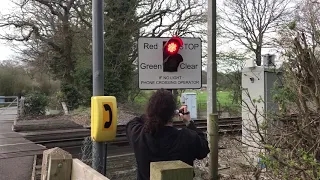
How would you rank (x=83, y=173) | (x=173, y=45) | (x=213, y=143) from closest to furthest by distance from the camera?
(x=83, y=173) < (x=173, y=45) < (x=213, y=143)

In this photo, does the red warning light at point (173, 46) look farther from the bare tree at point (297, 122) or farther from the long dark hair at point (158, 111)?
the long dark hair at point (158, 111)

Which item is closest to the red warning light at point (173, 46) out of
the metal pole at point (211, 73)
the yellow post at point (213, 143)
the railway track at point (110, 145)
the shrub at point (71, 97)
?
the metal pole at point (211, 73)

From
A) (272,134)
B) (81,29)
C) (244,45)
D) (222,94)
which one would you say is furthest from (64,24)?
(272,134)

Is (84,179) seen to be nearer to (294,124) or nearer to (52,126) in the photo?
(294,124)

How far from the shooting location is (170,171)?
7.10ft

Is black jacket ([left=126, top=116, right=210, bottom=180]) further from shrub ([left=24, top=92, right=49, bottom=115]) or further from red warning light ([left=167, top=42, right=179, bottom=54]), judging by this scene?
shrub ([left=24, top=92, right=49, bottom=115])

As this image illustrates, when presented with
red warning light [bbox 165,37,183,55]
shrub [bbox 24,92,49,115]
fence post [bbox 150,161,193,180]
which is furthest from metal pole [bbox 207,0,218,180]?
shrub [bbox 24,92,49,115]

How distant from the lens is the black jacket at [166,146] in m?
2.86

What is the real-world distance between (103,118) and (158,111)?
1.21 meters

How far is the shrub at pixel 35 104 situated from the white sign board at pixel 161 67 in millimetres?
18813

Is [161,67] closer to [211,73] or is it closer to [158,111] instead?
[211,73]

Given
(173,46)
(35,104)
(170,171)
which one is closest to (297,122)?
(173,46)

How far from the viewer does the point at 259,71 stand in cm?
813

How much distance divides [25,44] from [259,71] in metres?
21.4
